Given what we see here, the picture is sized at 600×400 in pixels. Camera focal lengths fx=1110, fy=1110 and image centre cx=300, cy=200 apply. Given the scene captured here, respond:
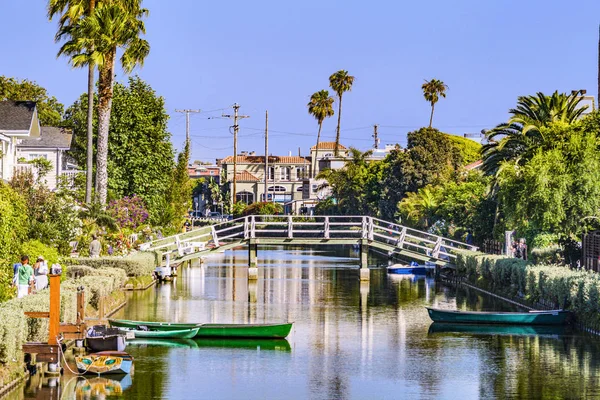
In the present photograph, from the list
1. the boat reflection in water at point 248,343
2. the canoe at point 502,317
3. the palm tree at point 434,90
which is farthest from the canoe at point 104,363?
the palm tree at point 434,90

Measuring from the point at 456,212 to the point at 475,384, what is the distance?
48.5m

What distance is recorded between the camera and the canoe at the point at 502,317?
37.1 m

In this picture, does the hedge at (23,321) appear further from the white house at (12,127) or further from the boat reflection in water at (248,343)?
the white house at (12,127)

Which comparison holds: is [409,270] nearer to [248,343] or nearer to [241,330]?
[241,330]

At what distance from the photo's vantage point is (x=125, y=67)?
58031mm

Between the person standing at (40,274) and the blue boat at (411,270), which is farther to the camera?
the blue boat at (411,270)

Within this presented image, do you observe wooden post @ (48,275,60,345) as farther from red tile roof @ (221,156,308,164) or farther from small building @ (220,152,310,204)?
red tile roof @ (221,156,308,164)

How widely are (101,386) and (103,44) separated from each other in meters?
30.3

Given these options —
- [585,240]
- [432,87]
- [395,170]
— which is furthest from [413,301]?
[432,87]

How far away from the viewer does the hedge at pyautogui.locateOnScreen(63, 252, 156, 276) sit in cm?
4691

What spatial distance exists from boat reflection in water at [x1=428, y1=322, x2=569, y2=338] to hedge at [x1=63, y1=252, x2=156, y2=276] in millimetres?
15734

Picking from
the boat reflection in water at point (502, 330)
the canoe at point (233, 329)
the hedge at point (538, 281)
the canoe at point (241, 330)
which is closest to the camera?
the canoe at point (233, 329)

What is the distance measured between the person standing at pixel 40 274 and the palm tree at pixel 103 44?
742 inches

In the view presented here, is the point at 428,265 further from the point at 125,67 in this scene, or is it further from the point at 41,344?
the point at 41,344
